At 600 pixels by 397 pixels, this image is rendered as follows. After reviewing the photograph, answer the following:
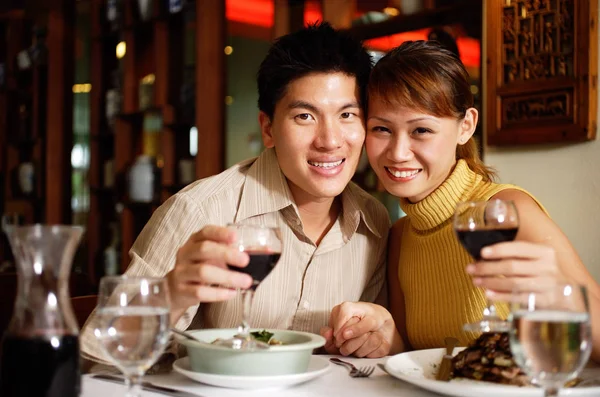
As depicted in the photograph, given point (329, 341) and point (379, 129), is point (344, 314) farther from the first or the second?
point (379, 129)

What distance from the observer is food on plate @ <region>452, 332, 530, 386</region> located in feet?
3.94

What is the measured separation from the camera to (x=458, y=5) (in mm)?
3039

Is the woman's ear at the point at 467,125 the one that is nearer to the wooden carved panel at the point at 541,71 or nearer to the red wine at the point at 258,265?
the wooden carved panel at the point at 541,71

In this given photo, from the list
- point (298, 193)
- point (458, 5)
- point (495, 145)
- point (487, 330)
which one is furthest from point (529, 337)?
point (458, 5)

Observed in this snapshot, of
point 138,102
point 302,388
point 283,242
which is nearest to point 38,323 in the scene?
point 302,388

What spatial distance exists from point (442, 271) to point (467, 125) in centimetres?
44

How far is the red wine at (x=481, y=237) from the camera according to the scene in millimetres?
1282

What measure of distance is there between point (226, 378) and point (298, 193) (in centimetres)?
101

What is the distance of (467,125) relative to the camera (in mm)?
2035

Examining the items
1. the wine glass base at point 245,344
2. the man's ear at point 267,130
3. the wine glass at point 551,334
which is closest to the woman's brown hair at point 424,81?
the man's ear at point 267,130

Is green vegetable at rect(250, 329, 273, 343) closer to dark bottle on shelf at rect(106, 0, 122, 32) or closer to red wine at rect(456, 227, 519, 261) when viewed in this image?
red wine at rect(456, 227, 519, 261)

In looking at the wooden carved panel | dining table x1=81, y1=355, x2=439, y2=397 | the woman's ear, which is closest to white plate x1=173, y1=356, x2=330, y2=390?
dining table x1=81, y1=355, x2=439, y2=397

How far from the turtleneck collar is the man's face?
23 centimetres

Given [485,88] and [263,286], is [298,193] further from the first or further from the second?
[485,88]
